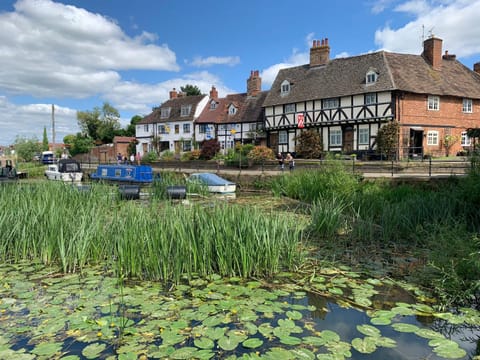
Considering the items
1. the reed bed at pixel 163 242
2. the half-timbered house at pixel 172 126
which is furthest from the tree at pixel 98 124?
the reed bed at pixel 163 242

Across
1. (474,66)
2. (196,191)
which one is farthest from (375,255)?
(474,66)

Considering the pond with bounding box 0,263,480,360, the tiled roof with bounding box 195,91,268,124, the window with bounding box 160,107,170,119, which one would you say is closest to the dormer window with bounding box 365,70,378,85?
the tiled roof with bounding box 195,91,268,124

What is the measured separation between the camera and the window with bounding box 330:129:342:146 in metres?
28.9

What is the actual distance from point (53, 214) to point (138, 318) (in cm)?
291

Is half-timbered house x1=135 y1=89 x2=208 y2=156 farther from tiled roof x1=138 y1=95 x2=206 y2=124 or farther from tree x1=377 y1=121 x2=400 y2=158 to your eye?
tree x1=377 y1=121 x2=400 y2=158

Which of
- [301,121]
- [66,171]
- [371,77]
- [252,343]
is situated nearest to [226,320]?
[252,343]

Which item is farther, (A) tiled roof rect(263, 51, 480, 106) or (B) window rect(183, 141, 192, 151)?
(B) window rect(183, 141, 192, 151)

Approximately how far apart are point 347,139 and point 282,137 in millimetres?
6530

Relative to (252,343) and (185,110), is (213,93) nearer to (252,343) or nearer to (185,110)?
(185,110)

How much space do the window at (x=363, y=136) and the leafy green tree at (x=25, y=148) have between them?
132 ft

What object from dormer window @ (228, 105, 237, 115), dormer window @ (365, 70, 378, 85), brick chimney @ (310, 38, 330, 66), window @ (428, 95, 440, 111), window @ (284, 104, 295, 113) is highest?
brick chimney @ (310, 38, 330, 66)

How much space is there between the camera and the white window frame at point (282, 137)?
3269 cm

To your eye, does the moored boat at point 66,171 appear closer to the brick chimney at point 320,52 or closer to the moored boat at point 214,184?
the moored boat at point 214,184

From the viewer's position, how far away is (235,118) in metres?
38.9
